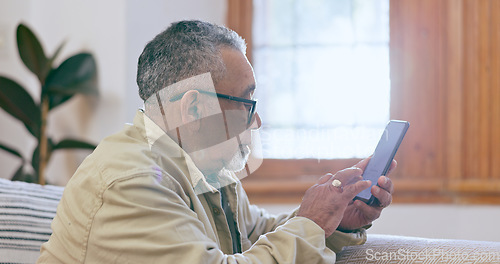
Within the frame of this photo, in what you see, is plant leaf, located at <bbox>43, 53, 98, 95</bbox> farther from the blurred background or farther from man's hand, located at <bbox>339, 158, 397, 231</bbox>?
man's hand, located at <bbox>339, 158, 397, 231</bbox>

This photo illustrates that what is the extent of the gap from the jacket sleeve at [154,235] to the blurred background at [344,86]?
4.39ft

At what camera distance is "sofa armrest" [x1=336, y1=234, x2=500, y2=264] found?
40.1 inches

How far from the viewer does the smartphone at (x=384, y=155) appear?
110 centimetres

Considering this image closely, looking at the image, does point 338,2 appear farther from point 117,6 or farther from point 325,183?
point 325,183

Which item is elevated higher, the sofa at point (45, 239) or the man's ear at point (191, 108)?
the man's ear at point (191, 108)

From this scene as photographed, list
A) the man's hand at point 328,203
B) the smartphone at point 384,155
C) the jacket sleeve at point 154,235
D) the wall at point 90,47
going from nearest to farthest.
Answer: the jacket sleeve at point 154,235
the man's hand at point 328,203
the smartphone at point 384,155
the wall at point 90,47

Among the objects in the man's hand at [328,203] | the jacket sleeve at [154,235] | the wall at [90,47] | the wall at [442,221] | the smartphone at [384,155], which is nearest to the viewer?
the jacket sleeve at [154,235]

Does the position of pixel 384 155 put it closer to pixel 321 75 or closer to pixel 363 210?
pixel 363 210

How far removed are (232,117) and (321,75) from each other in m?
1.33

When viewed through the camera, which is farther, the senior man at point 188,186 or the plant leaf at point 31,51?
the plant leaf at point 31,51

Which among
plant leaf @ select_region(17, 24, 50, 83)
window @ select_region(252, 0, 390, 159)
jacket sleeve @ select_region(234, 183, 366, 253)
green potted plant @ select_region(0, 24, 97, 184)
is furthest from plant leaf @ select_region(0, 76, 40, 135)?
jacket sleeve @ select_region(234, 183, 366, 253)

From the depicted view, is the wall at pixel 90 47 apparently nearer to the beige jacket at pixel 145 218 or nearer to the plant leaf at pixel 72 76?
the plant leaf at pixel 72 76

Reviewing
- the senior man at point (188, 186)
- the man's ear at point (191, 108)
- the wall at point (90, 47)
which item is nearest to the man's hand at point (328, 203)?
the senior man at point (188, 186)

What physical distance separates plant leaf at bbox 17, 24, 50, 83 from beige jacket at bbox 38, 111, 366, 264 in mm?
1320
